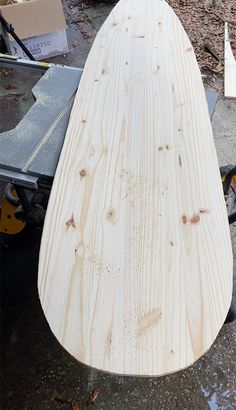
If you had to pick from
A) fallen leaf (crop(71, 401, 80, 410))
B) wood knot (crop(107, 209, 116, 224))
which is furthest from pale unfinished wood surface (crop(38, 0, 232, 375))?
fallen leaf (crop(71, 401, 80, 410))

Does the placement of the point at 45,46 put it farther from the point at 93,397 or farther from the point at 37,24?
the point at 93,397

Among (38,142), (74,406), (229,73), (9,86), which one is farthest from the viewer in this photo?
(229,73)

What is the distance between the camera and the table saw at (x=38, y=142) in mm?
1420

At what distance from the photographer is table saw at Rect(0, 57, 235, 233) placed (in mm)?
1420

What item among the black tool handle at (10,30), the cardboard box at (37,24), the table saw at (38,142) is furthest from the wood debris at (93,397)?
the cardboard box at (37,24)

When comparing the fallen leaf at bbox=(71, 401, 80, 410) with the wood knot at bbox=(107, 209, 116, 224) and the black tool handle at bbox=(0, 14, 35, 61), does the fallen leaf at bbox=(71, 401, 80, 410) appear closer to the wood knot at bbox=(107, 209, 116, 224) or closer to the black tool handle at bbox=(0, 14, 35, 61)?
the wood knot at bbox=(107, 209, 116, 224)

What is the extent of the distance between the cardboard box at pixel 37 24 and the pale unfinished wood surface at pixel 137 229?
1.57 m

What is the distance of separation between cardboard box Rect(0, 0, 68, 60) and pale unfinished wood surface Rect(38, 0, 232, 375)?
157cm

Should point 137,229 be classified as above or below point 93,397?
above

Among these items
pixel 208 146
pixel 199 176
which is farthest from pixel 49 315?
pixel 208 146

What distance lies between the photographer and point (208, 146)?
1.46m

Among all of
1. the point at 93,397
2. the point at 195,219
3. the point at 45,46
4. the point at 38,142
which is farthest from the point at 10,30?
the point at 93,397

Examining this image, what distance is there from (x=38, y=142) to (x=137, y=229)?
0.61 meters

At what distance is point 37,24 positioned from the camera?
3104 millimetres
